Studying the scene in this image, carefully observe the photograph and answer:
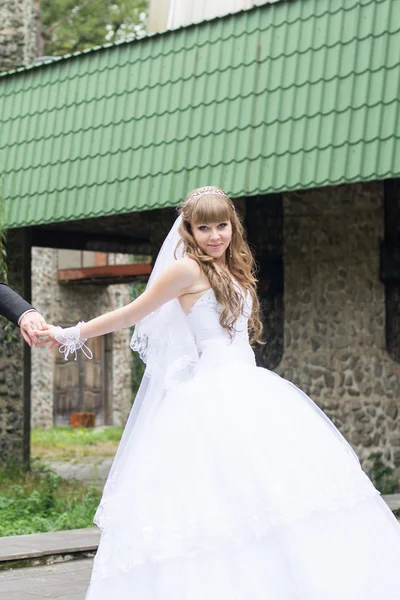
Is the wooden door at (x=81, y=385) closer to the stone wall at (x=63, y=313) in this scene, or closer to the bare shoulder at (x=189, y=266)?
the stone wall at (x=63, y=313)

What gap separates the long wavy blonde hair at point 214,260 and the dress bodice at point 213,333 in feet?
0.11

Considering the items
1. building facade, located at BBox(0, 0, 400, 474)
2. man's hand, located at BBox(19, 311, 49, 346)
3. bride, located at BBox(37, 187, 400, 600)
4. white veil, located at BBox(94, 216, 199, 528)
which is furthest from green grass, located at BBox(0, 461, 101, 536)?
bride, located at BBox(37, 187, 400, 600)

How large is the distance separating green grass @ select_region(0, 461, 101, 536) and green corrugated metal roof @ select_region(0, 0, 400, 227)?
2833 mm

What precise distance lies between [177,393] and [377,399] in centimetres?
643

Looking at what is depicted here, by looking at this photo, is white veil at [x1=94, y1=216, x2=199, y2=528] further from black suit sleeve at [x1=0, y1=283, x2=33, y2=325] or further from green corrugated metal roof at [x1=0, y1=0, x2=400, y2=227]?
green corrugated metal roof at [x1=0, y1=0, x2=400, y2=227]

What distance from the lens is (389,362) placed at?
10.6m

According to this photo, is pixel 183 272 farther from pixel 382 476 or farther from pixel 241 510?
pixel 382 476

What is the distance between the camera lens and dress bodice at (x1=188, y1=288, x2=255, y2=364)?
180 inches

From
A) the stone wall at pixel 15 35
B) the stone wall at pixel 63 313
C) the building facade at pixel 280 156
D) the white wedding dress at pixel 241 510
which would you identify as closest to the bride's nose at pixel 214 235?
the white wedding dress at pixel 241 510

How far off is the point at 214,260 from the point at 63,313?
19594mm

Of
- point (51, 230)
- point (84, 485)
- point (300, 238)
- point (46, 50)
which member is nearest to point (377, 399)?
point (300, 238)

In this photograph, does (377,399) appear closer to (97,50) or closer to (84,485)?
(84,485)

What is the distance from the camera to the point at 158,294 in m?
4.53

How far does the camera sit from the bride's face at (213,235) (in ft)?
15.0
